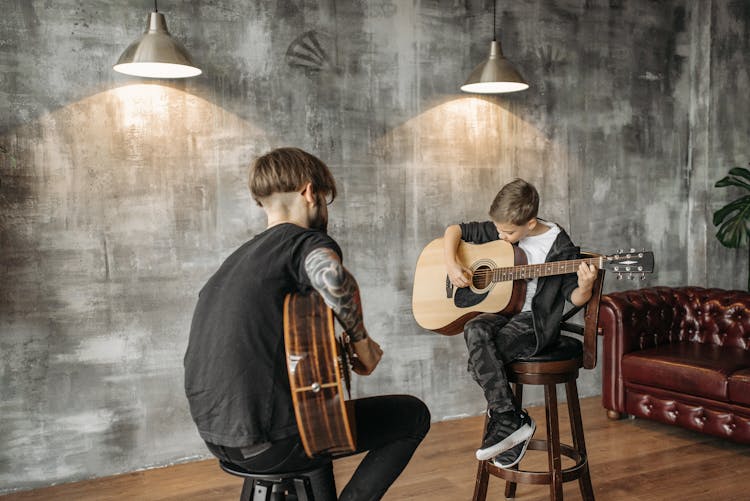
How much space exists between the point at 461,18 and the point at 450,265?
2004mm

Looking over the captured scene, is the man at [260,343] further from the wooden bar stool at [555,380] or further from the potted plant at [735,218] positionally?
the potted plant at [735,218]

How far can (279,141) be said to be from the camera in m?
3.78

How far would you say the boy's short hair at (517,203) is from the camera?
269 cm

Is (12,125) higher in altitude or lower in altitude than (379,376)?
higher

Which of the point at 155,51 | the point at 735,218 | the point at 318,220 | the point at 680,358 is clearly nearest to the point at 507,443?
the point at 318,220

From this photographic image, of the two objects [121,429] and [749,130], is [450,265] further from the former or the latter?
[749,130]

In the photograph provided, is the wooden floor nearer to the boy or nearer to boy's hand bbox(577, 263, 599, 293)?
the boy

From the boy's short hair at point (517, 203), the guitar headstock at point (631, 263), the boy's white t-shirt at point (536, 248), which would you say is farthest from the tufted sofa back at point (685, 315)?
the boy's short hair at point (517, 203)

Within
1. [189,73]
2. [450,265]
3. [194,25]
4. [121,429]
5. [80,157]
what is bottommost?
[121,429]

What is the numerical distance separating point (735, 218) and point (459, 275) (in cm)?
280

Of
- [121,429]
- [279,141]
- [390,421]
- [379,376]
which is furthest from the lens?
[379,376]

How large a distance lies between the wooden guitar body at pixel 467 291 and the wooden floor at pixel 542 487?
0.82m

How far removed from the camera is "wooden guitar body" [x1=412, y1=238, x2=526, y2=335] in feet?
9.25

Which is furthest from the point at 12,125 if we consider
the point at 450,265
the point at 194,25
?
the point at 450,265
